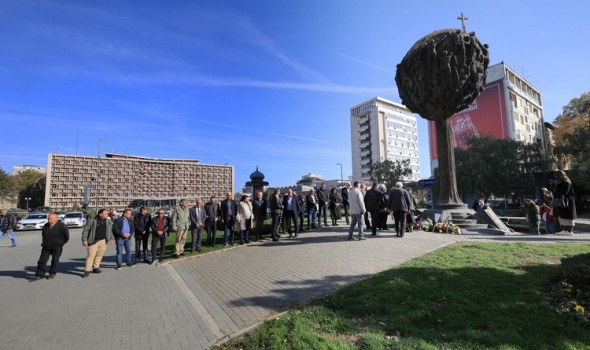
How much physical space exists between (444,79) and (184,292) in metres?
13.5

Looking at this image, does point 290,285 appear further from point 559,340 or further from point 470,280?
point 559,340

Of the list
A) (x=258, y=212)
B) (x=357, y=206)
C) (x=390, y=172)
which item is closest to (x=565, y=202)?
(x=357, y=206)

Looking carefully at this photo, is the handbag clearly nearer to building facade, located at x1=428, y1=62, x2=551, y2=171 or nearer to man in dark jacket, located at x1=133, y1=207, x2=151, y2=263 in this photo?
man in dark jacket, located at x1=133, y1=207, x2=151, y2=263

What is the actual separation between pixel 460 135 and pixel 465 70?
179ft

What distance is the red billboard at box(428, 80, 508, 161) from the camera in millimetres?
A: 56375

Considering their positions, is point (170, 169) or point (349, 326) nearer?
point (349, 326)

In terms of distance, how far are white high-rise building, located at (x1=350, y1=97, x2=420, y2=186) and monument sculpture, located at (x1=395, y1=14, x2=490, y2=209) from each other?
91147mm

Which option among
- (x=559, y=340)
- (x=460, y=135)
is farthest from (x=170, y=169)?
(x=559, y=340)

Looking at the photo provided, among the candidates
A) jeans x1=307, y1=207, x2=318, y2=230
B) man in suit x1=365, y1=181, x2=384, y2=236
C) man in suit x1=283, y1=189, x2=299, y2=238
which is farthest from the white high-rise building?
man in suit x1=283, y1=189, x2=299, y2=238

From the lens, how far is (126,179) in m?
124

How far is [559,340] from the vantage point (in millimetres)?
3352

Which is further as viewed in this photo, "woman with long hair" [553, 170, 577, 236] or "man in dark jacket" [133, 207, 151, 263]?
"man in dark jacket" [133, 207, 151, 263]

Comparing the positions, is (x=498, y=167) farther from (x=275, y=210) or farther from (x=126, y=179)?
(x=126, y=179)

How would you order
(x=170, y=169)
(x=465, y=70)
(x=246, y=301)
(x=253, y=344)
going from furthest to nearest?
1. (x=170, y=169)
2. (x=465, y=70)
3. (x=246, y=301)
4. (x=253, y=344)
